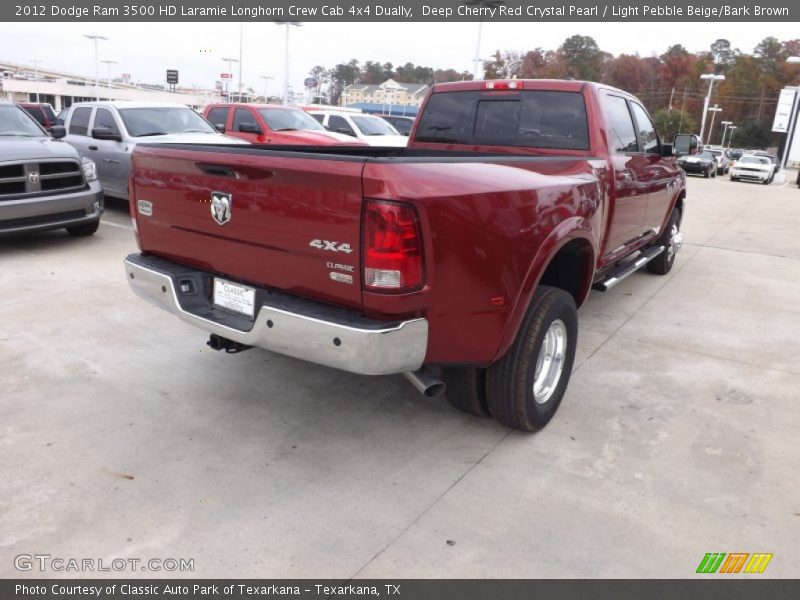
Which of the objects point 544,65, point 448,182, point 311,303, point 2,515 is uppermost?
point 544,65

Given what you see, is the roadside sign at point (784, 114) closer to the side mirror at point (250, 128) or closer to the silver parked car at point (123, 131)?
the side mirror at point (250, 128)

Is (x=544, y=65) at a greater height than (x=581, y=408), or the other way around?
(x=544, y=65)

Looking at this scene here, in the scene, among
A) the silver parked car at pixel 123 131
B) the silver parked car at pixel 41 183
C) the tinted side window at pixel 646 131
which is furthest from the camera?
the silver parked car at pixel 123 131

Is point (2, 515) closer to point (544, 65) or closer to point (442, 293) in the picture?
point (442, 293)

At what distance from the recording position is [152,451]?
314cm

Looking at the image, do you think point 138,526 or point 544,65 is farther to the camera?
Result: point 544,65

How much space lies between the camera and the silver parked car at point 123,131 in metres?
8.91

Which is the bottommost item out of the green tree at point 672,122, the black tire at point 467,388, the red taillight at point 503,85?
the black tire at point 467,388

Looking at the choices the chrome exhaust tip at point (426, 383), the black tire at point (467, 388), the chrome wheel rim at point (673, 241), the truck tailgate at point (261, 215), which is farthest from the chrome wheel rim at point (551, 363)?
the chrome wheel rim at point (673, 241)

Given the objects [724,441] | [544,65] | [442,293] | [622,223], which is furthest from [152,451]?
[544,65]

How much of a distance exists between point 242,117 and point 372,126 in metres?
4.40

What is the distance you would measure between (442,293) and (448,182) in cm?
46

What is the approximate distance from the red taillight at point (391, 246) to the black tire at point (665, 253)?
5233 mm

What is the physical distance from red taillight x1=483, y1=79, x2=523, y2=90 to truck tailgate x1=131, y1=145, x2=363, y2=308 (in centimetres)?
251
